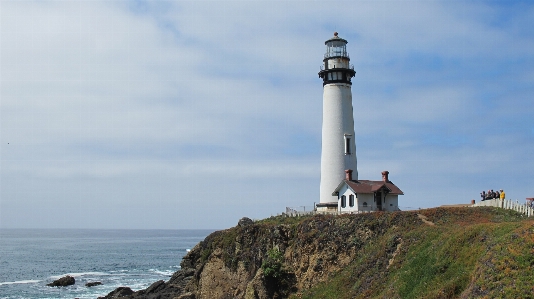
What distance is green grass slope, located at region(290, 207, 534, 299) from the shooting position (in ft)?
68.2

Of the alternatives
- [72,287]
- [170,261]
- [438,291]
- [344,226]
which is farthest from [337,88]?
[170,261]

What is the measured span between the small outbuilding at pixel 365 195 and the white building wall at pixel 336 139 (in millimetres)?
1220

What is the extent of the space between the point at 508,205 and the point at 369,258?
10847mm

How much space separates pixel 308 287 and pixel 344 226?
15.3ft

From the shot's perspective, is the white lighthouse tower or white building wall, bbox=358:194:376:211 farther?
the white lighthouse tower

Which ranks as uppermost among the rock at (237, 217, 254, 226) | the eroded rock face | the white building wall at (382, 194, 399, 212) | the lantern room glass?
the lantern room glass

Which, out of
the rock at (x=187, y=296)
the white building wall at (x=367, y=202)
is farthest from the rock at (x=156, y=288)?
the white building wall at (x=367, y=202)

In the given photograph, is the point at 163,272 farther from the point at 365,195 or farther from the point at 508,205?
the point at 508,205

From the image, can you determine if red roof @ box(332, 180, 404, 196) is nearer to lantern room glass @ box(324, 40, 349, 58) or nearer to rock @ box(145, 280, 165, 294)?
lantern room glass @ box(324, 40, 349, 58)

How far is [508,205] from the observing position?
3541cm

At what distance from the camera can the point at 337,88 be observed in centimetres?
4394

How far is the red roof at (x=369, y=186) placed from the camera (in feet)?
132

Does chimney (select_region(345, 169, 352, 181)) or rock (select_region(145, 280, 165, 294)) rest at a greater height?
chimney (select_region(345, 169, 352, 181))

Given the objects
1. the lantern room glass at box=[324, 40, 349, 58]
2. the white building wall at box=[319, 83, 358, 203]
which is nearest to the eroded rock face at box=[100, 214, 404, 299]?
the white building wall at box=[319, 83, 358, 203]
